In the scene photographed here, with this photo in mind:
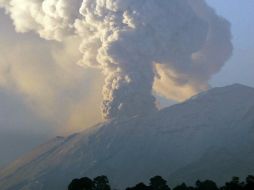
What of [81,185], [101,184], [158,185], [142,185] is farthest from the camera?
[158,185]

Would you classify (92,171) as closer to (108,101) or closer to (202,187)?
(108,101)

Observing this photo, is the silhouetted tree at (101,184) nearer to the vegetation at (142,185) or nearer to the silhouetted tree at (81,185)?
the vegetation at (142,185)

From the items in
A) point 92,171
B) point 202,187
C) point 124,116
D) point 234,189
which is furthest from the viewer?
point 92,171

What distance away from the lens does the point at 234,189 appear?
194ft

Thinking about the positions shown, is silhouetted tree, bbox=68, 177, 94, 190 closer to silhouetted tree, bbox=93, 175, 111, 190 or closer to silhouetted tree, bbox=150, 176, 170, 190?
silhouetted tree, bbox=93, 175, 111, 190

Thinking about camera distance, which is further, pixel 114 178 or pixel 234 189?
pixel 114 178

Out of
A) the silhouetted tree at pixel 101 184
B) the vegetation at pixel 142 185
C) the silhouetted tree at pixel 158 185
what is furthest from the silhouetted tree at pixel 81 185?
the silhouetted tree at pixel 158 185

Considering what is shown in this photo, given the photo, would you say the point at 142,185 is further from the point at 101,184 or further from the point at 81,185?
the point at 81,185

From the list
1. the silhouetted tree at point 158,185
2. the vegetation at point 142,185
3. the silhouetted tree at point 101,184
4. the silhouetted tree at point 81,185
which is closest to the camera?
the silhouetted tree at point 81,185

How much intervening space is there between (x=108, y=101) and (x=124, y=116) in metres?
18.2

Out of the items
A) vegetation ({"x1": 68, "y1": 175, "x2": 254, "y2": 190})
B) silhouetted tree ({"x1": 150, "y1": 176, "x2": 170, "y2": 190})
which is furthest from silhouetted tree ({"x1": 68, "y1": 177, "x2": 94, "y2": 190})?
silhouetted tree ({"x1": 150, "y1": 176, "x2": 170, "y2": 190})

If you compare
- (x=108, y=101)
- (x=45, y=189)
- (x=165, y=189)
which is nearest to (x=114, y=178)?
(x=45, y=189)

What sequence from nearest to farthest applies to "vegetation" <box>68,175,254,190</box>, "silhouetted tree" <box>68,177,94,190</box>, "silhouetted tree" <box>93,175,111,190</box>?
1. "silhouetted tree" <box>68,177,94,190</box>
2. "vegetation" <box>68,175,254,190</box>
3. "silhouetted tree" <box>93,175,111,190</box>

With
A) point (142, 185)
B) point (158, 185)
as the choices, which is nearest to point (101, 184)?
point (142, 185)
